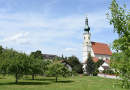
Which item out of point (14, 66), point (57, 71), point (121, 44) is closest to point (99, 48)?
point (57, 71)

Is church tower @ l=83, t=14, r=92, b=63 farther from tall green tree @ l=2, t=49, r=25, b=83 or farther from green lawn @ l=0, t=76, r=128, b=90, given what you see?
tall green tree @ l=2, t=49, r=25, b=83

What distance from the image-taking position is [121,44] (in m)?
4.58

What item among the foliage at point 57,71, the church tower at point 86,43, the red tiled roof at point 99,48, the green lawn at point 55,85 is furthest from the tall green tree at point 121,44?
the red tiled roof at point 99,48

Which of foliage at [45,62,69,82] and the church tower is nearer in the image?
foliage at [45,62,69,82]

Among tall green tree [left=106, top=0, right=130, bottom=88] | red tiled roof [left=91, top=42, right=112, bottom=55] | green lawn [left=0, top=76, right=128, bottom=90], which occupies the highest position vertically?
red tiled roof [left=91, top=42, right=112, bottom=55]

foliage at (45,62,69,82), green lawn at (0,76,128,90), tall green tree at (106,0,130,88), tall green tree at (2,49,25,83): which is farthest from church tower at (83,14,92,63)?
tall green tree at (106,0,130,88)

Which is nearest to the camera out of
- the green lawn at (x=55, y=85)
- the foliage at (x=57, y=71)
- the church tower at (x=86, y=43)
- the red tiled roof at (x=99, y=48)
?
the green lawn at (x=55, y=85)

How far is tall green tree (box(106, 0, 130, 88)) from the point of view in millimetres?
4602

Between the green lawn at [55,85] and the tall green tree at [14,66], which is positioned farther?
the tall green tree at [14,66]

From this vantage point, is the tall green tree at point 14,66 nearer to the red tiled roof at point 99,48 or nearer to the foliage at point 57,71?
the foliage at point 57,71

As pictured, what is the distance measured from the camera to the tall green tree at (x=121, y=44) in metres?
4.60

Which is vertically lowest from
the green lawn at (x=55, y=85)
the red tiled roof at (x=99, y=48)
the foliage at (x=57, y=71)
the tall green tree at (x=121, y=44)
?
the green lawn at (x=55, y=85)

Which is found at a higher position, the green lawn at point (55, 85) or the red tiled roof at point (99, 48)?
the red tiled roof at point (99, 48)

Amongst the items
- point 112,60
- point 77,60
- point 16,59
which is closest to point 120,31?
point 112,60
